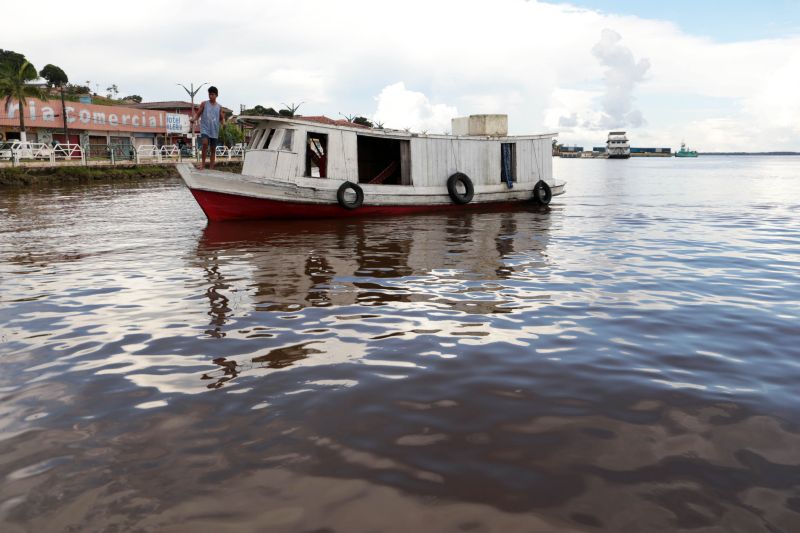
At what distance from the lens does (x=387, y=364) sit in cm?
423

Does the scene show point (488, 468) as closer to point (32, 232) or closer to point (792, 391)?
point (792, 391)

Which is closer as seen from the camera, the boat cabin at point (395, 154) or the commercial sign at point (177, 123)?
the boat cabin at point (395, 154)

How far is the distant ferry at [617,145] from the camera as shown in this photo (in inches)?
4439

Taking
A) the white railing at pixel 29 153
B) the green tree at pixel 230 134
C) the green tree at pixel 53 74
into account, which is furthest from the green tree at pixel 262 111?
the white railing at pixel 29 153

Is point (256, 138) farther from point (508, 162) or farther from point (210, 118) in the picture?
point (508, 162)

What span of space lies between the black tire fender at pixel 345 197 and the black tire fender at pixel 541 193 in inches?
260

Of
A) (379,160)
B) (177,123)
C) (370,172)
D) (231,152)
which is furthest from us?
(177,123)

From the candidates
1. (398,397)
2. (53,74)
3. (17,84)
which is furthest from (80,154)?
(398,397)

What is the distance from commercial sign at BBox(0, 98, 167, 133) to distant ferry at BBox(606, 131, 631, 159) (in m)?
87.7

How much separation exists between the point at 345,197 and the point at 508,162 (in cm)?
613

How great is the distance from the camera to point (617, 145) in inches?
4555

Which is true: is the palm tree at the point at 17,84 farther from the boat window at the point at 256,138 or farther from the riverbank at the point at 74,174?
the boat window at the point at 256,138

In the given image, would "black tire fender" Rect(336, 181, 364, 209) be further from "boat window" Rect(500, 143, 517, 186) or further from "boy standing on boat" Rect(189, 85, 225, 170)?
"boat window" Rect(500, 143, 517, 186)

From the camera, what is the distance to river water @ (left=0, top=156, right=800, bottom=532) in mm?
2531
